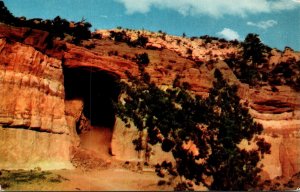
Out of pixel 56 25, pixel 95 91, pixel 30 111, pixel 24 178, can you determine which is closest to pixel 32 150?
pixel 30 111

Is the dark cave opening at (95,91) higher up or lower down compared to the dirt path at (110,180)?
higher up

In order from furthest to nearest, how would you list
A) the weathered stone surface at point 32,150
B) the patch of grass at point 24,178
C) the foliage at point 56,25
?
the foliage at point 56,25 < the weathered stone surface at point 32,150 < the patch of grass at point 24,178

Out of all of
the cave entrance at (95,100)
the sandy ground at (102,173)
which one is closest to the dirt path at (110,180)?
the sandy ground at (102,173)

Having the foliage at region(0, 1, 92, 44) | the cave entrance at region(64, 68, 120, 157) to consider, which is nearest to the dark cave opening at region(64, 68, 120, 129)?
the cave entrance at region(64, 68, 120, 157)

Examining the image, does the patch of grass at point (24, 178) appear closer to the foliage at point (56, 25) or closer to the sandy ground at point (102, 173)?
the sandy ground at point (102, 173)

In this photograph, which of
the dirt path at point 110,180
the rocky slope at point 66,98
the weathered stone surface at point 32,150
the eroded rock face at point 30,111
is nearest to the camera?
the dirt path at point 110,180

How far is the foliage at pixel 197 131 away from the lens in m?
33.5

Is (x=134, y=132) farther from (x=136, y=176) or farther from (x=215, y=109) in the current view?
(x=215, y=109)

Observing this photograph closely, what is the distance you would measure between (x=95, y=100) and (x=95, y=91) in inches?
38.4

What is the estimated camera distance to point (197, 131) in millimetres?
35688

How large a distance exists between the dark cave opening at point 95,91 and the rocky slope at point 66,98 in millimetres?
200

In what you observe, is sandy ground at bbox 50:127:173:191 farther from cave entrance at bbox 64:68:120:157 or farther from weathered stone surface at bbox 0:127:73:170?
weathered stone surface at bbox 0:127:73:170

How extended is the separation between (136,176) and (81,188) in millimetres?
6266

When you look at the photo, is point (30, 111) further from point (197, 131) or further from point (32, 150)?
point (197, 131)
